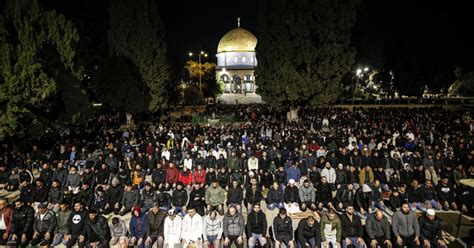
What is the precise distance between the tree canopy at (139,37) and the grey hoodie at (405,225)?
23.6 metres

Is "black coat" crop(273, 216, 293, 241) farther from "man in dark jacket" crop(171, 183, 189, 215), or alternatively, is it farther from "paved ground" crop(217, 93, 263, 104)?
"paved ground" crop(217, 93, 263, 104)

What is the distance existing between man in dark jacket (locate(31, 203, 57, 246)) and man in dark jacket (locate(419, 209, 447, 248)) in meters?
8.17

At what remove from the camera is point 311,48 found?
24.2 m

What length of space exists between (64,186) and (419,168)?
1091 cm

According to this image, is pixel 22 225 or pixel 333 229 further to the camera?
pixel 22 225

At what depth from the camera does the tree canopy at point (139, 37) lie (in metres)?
27.6

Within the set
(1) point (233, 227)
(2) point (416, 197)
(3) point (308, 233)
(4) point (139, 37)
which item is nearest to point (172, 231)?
(1) point (233, 227)

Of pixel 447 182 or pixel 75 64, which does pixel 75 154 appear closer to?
pixel 75 64

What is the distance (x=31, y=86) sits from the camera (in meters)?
14.3

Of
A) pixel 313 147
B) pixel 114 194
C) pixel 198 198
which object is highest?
pixel 313 147

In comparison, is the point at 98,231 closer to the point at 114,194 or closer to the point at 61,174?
the point at 114,194

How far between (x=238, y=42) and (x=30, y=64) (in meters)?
63.6

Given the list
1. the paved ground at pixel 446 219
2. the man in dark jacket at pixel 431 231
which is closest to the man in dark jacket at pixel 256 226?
the paved ground at pixel 446 219

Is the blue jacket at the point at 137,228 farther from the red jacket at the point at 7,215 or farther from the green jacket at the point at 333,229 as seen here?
the green jacket at the point at 333,229
